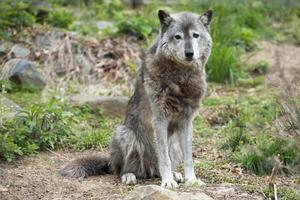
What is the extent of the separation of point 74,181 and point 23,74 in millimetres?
3622

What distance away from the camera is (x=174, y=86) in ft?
20.8

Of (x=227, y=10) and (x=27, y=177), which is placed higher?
(x=227, y=10)

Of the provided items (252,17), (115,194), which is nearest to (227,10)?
(252,17)

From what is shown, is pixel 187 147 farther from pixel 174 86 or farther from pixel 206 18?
pixel 206 18

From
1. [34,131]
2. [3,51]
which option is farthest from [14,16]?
Result: [34,131]

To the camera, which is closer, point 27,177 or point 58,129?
point 27,177

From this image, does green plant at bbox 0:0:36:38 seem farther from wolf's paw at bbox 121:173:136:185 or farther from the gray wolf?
wolf's paw at bbox 121:173:136:185

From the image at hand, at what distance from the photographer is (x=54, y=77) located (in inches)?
409

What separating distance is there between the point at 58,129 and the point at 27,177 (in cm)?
130

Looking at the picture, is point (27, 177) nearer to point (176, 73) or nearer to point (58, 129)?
point (58, 129)

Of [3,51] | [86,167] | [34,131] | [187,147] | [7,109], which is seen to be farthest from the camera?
[3,51]

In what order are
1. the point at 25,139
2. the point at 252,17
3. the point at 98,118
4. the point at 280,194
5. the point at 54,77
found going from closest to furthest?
1. the point at 280,194
2. the point at 25,139
3. the point at 98,118
4. the point at 54,77
5. the point at 252,17

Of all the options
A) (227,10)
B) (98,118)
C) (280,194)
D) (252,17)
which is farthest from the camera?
(252,17)

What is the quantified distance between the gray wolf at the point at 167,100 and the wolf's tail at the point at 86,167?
0.03 ft
